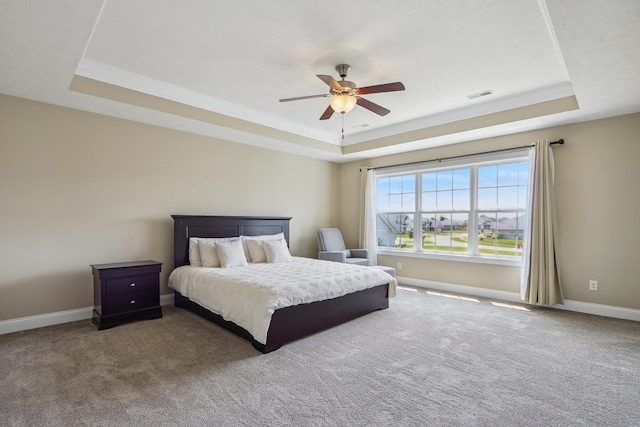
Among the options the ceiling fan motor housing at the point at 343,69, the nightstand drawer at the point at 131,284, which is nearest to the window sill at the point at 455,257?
the ceiling fan motor housing at the point at 343,69

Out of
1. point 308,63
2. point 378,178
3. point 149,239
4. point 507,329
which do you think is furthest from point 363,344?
point 378,178

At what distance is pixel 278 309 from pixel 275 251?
1.94m

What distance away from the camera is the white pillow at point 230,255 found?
4211mm

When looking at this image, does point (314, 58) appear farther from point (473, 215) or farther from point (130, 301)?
point (473, 215)

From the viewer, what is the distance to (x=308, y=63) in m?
3.20

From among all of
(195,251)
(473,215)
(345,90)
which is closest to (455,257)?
(473,215)

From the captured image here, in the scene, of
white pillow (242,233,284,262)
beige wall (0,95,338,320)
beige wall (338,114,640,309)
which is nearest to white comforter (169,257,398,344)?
white pillow (242,233,284,262)

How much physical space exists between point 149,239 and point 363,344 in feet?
10.4

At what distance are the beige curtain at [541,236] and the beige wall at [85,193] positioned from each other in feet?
14.5

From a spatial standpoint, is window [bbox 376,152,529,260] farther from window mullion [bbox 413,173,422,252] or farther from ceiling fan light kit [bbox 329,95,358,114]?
ceiling fan light kit [bbox 329,95,358,114]

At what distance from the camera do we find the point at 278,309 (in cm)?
289

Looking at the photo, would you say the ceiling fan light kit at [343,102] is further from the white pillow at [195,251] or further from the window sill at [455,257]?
the window sill at [455,257]

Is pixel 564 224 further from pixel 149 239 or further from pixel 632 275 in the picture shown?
pixel 149 239

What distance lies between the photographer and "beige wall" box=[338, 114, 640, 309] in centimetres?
379
